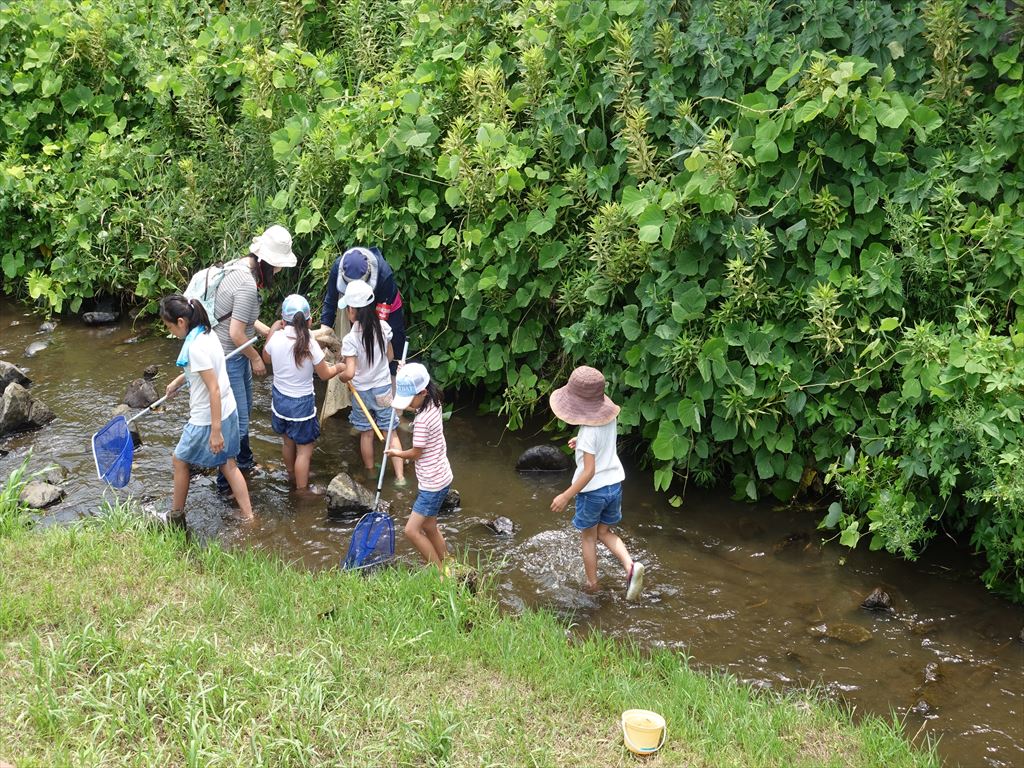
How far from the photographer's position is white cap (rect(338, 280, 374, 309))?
6.70 m

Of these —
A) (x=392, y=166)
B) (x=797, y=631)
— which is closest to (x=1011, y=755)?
(x=797, y=631)

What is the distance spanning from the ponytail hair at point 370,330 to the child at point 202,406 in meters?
0.97

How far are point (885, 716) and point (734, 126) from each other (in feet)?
12.9

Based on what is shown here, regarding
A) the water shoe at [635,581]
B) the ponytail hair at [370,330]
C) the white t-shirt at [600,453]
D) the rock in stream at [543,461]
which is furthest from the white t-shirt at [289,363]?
the water shoe at [635,581]

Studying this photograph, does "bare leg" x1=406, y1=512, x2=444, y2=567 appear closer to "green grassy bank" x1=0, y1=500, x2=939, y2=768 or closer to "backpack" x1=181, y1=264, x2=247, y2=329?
"green grassy bank" x1=0, y1=500, x2=939, y2=768

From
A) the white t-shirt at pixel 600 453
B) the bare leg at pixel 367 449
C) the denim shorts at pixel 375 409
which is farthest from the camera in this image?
the bare leg at pixel 367 449

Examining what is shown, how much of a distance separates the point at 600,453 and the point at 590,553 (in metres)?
0.66

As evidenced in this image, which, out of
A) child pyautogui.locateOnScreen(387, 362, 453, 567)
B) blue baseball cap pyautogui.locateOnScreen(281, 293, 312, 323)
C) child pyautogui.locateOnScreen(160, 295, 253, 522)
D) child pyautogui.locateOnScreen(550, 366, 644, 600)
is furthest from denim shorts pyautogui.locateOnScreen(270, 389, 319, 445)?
child pyautogui.locateOnScreen(550, 366, 644, 600)

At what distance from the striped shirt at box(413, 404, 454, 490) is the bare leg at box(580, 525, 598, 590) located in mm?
917

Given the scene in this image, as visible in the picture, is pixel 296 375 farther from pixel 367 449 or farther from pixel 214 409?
pixel 367 449

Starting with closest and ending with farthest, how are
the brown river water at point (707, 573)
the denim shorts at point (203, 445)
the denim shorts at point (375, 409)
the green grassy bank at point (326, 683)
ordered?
the green grassy bank at point (326, 683)
the brown river water at point (707, 573)
the denim shorts at point (203, 445)
the denim shorts at point (375, 409)

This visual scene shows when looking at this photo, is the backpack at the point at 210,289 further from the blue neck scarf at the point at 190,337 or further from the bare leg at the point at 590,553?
the bare leg at the point at 590,553

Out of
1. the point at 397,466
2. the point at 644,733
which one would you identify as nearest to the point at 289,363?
the point at 397,466

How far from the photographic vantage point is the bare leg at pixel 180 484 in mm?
6422
